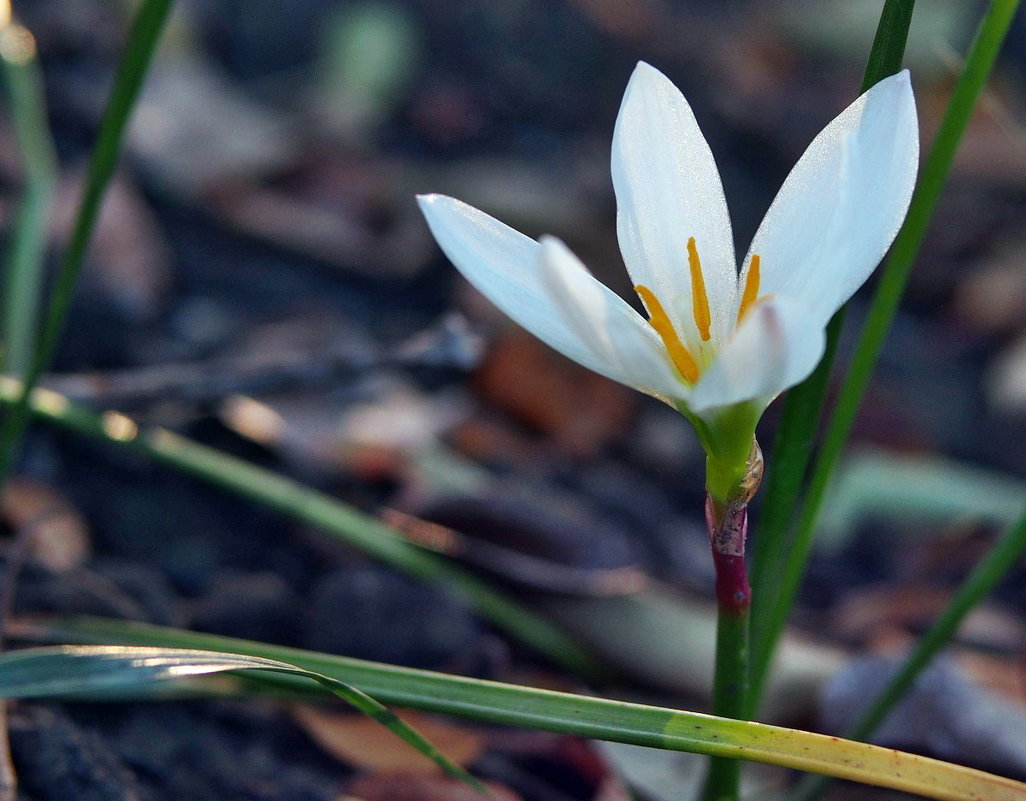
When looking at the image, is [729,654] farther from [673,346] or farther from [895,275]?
[895,275]

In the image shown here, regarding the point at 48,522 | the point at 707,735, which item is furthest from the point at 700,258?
Answer: the point at 48,522

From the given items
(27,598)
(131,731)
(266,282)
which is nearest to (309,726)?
(131,731)

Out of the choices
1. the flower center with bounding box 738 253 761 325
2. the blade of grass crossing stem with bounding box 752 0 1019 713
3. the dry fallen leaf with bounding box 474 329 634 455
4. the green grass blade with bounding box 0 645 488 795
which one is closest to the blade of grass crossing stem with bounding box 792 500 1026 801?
the blade of grass crossing stem with bounding box 752 0 1019 713

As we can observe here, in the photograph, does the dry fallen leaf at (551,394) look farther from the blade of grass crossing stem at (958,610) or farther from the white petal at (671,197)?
the white petal at (671,197)

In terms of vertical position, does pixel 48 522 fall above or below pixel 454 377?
below

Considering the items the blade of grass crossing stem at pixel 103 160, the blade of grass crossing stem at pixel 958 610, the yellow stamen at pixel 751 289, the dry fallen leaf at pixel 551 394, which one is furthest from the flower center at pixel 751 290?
the dry fallen leaf at pixel 551 394

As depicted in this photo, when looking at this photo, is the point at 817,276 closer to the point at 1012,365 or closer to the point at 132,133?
the point at 1012,365
